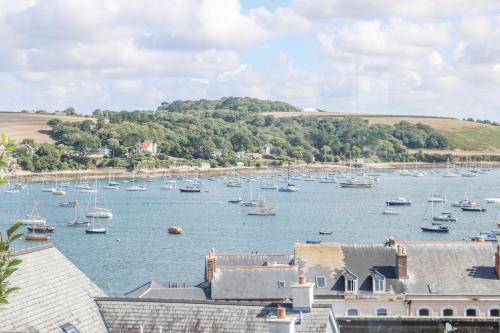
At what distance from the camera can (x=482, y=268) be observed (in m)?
38.2

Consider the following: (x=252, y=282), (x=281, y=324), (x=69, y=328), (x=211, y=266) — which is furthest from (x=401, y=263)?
(x=281, y=324)

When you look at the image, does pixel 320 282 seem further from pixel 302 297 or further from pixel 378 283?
pixel 302 297

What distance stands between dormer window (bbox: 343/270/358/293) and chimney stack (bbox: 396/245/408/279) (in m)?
1.90

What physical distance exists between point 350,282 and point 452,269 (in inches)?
178

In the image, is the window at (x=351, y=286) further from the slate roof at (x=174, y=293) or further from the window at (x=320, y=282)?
the slate roof at (x=174, y=293)

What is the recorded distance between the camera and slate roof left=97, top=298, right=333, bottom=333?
20875 millimetres

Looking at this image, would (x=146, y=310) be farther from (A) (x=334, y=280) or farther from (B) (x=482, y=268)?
(B) (x=482, y=268)

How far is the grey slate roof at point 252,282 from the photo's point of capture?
36781mm

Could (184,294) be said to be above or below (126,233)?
above

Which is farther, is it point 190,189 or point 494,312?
point 190,189

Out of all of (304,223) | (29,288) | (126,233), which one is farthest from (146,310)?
(304,223)

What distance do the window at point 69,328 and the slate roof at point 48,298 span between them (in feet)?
0.30

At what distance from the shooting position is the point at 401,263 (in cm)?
3772

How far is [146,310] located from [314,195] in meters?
154
